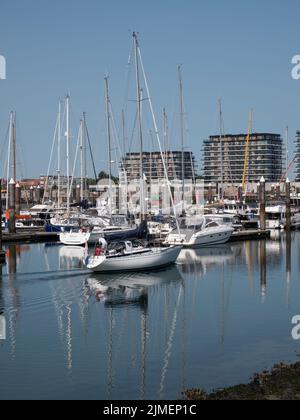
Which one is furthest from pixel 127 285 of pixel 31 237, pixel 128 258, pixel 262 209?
pixel 262 209

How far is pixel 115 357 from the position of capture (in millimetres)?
21094

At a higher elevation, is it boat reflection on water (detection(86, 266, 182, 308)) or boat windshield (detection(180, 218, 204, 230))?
boat windshield (detection(180, 218, 204, 230))

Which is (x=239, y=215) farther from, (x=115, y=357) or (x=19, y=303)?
(x=115, y=357)

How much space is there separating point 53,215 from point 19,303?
53494mm

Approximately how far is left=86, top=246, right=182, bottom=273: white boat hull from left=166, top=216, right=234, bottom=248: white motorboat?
40.2ft

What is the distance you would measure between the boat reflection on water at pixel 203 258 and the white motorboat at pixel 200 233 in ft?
2.84

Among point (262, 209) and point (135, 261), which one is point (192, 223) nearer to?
point (262, 209)

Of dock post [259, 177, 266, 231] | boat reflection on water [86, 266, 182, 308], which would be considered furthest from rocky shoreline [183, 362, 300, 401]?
dock post [259, 177, 266, 231]

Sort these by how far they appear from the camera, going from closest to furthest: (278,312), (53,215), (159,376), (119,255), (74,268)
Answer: (159,376), (278,312), (119,255), (74,268), (53,215)

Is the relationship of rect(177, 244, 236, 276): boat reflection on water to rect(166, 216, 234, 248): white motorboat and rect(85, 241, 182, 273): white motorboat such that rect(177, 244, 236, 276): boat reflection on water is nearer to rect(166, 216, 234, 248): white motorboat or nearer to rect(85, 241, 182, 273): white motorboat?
rect(166, 216, 234, 248): white motorboat

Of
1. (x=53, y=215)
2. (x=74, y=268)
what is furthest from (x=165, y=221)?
(x=74, y=268)

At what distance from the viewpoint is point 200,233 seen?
58.9 metres

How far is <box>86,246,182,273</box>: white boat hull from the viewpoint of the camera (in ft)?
122

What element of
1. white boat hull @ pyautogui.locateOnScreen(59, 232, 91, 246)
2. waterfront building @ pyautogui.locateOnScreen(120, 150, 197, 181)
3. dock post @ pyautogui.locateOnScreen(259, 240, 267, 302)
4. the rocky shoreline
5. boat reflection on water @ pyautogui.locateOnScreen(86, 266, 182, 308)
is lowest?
dock post @ pyautogui.locateOnScreen(259, 240, 267, 302)
